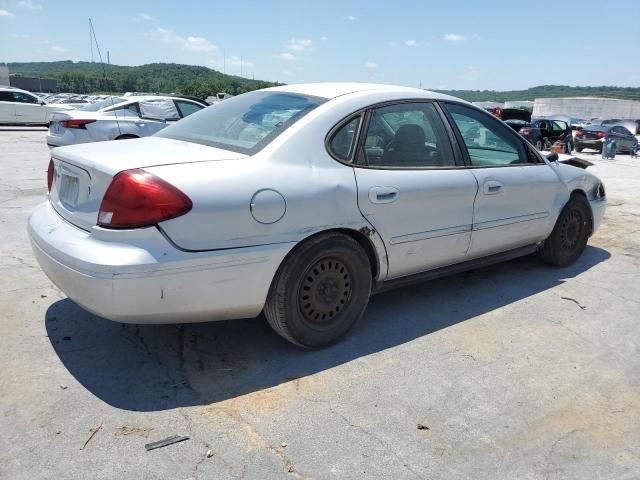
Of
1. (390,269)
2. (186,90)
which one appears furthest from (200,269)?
(186,90)

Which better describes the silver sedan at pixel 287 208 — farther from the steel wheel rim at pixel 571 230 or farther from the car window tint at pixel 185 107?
the car window tint at pixel 185 107

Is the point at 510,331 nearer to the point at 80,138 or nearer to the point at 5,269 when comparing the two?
the point at 5,269

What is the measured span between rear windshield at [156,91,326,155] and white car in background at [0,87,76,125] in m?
18.9

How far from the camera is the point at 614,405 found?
2.95 meters

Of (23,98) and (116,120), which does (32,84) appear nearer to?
(23,98)

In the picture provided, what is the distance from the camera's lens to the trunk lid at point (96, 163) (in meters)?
2.86

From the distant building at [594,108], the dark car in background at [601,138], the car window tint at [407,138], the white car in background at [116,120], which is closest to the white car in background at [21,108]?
the white car in background at [116,120]

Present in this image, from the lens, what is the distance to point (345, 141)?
337 centimetres

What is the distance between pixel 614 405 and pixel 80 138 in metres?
9.37

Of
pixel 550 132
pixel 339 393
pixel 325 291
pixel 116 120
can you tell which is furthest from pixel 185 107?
pixel 550 132

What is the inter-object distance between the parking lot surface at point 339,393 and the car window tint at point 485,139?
43.1 inches

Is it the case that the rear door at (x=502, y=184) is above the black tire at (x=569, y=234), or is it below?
above

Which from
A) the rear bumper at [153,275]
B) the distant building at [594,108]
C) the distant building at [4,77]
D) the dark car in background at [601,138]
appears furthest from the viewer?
the distant building at [4,77]

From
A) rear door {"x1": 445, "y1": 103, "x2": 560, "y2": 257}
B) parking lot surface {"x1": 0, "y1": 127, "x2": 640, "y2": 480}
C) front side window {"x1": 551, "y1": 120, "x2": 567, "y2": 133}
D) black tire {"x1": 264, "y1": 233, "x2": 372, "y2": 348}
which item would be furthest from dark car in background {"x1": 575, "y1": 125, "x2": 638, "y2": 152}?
black tire {"x1": 264, "y1": 233, "x2": 372, "y2": 348}
